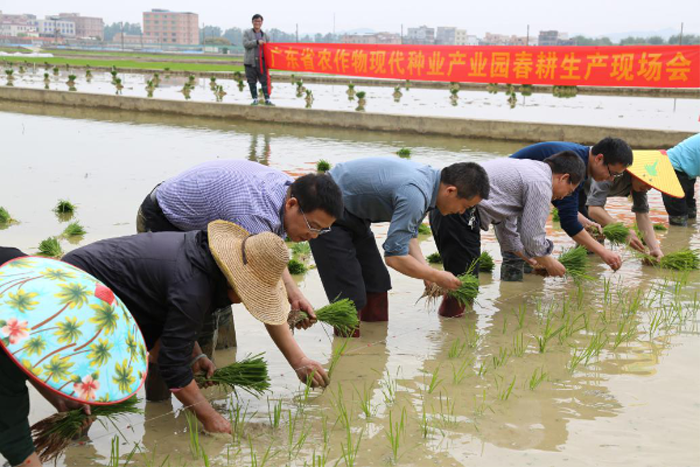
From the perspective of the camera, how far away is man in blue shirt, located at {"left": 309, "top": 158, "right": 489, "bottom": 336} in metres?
3.92

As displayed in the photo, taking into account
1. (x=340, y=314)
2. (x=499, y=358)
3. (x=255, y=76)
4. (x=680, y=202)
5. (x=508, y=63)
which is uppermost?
(x=508, y=63)

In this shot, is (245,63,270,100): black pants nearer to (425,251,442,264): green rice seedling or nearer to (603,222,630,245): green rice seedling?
(425,251,442,264): green rice seedling

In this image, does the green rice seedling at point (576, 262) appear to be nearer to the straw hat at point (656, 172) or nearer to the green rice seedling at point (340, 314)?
the straw hat at point (656, 172)

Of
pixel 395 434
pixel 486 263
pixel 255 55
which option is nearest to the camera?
pixel 395 434

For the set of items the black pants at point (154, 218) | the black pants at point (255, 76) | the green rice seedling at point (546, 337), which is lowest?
the green rice seedling at point (546, 337)

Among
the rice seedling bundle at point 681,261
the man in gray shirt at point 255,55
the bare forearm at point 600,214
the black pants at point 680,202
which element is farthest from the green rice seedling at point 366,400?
the man in gray shirt at point 255,55

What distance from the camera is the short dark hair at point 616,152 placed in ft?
17.0

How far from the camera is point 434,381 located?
358cm

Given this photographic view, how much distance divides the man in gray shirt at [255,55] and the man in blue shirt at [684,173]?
8933 mm

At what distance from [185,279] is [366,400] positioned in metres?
1.13

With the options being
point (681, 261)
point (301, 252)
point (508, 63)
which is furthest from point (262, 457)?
point (508, 63)

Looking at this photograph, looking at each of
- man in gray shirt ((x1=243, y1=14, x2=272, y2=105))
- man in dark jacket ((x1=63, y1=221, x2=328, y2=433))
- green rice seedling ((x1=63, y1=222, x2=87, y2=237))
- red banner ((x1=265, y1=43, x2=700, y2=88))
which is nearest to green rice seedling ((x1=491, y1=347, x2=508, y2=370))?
man in dark jacket ((x1=63, y1=221, x2=328, y2=433))

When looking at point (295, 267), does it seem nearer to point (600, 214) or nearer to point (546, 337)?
point (546, 337)

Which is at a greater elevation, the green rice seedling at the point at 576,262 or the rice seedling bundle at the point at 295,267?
the green rice seedling at the point at 576,262
